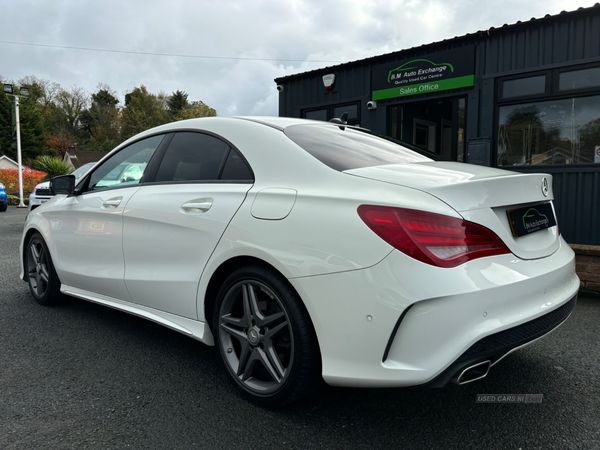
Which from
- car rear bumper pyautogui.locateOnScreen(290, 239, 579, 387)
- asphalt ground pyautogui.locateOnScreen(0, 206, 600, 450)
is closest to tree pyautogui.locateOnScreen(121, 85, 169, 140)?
asphalt ground pyautogui.locateOnScreen(0, 206, 600, 450)

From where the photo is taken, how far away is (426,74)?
322 inches

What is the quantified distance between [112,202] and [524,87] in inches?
258

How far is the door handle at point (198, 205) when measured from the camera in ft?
8.18

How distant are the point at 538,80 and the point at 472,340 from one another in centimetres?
665

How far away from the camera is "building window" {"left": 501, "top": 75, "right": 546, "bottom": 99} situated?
703 centimetres

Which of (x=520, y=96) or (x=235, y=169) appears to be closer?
(x=235, y=169)

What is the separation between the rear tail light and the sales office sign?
6603mm

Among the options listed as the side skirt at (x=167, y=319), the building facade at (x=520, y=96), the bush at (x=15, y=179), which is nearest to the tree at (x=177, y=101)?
the bush at (x=15, y=179)

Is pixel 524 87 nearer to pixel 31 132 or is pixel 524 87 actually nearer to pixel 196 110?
pixel 31 132

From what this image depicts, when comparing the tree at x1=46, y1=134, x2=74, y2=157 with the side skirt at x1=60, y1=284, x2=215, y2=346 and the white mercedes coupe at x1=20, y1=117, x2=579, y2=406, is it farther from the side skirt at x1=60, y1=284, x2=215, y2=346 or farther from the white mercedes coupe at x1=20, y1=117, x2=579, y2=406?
the white mercedes coupe at x1=20, y1=117, x2=579, y2=406

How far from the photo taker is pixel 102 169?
11.7 feet

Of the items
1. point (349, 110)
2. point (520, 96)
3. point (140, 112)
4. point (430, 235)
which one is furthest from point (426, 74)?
point (140, 112)

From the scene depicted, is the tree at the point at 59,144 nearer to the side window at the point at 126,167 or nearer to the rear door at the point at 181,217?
the side window at the point at 126,167

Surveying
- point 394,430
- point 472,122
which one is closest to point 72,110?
point 472,122
